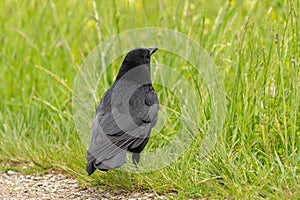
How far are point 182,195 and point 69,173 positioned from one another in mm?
1116

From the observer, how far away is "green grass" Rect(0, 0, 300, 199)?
350 cm

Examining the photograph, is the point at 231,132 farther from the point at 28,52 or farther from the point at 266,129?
the point at 28,52

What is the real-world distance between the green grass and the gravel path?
3.2 inches

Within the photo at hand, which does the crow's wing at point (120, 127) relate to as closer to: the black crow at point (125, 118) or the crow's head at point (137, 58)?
the black crow at point (125, 118)

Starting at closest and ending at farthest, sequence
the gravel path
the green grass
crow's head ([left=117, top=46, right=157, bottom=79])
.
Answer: the green grass, the gravel path, crow's head ([left=117, top=46, right=157, bottom=79])

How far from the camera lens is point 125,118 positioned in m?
3.74

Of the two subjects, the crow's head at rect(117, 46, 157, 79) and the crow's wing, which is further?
the crow's head at rect(117, 46, 157, 79)

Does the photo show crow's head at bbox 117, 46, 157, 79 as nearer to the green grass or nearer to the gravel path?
the green grass

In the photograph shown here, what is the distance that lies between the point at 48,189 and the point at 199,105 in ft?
4.10

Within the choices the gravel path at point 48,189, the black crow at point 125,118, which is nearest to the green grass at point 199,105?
the gravel path at point 48,189

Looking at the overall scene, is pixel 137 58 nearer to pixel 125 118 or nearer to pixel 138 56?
pixel 138 56

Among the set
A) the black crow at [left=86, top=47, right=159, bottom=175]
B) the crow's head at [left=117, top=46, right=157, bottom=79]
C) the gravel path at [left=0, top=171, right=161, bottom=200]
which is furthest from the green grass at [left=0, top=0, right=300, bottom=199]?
the crow's head at [left=117, top=46, right=157, bottom=79]

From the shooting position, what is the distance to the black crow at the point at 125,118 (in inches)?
139

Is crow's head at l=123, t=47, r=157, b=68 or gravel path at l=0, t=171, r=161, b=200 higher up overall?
crow's head at l=123, t=47, r=157, b=68
